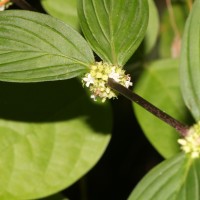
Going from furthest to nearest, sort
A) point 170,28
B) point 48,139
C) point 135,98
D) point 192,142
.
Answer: point 170,28, point 48,139, point 192,142, point 135,98

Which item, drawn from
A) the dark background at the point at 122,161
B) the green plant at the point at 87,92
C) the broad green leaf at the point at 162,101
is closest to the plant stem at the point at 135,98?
the green plant at the point at 87,92

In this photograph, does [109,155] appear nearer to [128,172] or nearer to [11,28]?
[128,172]

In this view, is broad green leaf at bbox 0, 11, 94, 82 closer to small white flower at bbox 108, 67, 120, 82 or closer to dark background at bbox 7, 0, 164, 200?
small white flower at bbox 108, 67, 120, 82

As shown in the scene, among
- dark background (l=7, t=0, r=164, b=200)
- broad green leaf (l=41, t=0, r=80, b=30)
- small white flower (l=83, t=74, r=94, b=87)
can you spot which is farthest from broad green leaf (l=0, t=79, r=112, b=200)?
dark background (l=7, t=0, r=164, b=200)

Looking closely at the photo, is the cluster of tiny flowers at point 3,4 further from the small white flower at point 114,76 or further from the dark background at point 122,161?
the dark background at point 122,161

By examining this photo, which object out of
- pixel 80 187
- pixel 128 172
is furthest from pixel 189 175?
pixel 128 172

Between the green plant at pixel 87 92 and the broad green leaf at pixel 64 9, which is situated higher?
the broad green leaf at pixel 64 9

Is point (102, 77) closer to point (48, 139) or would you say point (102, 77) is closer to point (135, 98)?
point (135, 98)

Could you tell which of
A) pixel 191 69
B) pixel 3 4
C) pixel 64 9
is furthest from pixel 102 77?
pixel 64 9
